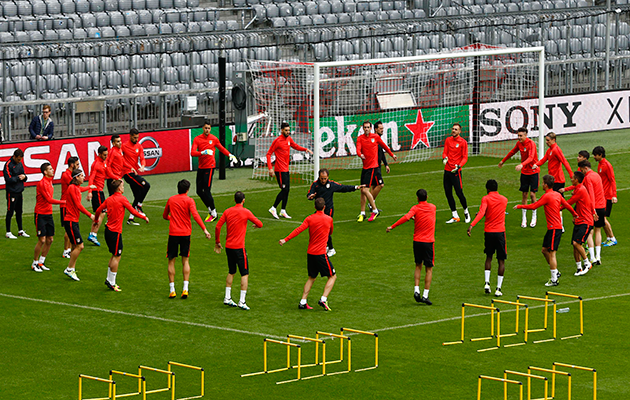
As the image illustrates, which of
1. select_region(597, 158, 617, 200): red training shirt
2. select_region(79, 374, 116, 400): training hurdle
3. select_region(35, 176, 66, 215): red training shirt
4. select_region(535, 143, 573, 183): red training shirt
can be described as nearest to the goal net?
select_region(535, 143, 573, 183): red training shirt

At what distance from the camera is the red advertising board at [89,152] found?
27.5 meters

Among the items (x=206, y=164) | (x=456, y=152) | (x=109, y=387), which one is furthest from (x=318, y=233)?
(x=206, y=164)

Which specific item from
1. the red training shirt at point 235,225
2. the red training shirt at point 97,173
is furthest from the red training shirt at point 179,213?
the red training shirt at point 97,173

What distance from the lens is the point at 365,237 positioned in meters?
22.8

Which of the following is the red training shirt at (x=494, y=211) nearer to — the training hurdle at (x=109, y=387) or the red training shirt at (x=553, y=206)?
the red training shirt at (x=553, y=206)

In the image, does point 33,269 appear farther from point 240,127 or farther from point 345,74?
point 345,74

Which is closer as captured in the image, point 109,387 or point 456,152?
point 109,387

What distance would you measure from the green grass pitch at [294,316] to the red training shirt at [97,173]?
1308 millimetres

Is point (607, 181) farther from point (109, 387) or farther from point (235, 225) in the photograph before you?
point (109, 387)

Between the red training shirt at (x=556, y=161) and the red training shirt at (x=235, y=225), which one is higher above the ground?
the red training shirt at (x=556, y=161)

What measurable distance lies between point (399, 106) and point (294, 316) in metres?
15.9

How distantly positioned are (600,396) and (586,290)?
17.3 feet

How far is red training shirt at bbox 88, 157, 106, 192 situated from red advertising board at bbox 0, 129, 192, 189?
218 inches

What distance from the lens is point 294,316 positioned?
56.2ft
